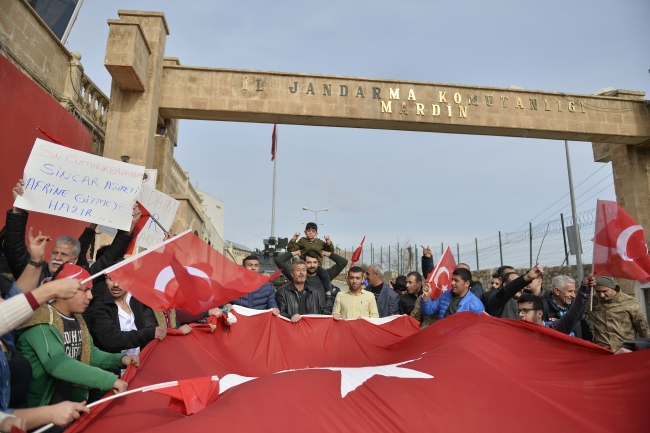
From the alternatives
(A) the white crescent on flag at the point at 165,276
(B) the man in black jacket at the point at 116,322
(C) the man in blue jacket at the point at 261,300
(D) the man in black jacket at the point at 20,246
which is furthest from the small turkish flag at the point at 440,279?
(D) the man in black jacket at the point at 20,246

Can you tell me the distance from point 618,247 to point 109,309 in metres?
5.01

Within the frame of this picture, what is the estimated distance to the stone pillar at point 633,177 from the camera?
588 inches

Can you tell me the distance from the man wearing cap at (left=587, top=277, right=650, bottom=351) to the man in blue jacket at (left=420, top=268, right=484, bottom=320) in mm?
1174

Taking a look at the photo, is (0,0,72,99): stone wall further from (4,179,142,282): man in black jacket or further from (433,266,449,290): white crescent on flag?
(433,266,449,290): white crescent on flag

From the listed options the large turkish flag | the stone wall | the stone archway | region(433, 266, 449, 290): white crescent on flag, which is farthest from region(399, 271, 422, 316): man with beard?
the stone wall

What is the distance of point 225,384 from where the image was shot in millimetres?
3865

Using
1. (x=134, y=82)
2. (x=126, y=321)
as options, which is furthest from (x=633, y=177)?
(x=126, y=321)

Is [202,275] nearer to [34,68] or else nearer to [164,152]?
[34,68]

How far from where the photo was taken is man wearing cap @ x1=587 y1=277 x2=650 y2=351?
4672mm

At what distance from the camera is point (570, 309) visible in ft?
15.8

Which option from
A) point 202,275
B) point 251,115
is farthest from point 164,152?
point 202,275

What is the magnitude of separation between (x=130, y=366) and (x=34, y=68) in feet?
27.3

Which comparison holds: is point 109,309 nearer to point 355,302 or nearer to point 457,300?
point 355,302

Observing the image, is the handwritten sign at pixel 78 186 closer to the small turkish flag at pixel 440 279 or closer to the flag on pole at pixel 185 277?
the flag on pole at pixel 185 277
